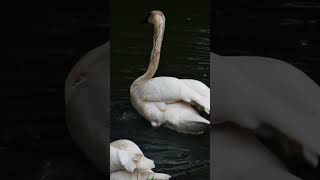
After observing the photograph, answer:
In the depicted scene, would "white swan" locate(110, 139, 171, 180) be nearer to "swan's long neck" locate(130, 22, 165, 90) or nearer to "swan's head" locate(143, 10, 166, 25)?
"swan's long neck" locate(130, 22, 165, 90)

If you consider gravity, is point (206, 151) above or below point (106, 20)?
below

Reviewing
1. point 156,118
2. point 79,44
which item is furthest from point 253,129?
point 79,44

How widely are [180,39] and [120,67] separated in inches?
21.0

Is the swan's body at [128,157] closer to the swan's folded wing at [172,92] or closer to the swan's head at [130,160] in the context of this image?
Answer: the swan's head at [130,160]

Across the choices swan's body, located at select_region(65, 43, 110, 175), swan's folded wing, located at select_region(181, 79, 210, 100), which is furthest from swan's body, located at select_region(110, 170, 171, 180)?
swan's folded wing, located at select_region(181, 79, 210, 100)

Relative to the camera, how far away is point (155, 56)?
562 cm

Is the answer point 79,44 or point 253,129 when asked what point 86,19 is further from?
point 253,129

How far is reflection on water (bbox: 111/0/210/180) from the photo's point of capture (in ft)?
18.4

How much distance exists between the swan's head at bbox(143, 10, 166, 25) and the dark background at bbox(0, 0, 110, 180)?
350 millimetres

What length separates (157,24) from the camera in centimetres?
559

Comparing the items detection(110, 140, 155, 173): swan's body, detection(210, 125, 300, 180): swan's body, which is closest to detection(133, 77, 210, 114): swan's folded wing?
detection(210, 125, 300, 180): swan's body

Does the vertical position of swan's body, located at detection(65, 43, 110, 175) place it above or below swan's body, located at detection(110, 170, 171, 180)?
above

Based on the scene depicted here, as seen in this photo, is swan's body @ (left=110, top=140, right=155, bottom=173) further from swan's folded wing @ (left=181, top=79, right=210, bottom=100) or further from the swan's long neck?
swan's folded wing @ (left=181, top=79, right=210, bottom=100)

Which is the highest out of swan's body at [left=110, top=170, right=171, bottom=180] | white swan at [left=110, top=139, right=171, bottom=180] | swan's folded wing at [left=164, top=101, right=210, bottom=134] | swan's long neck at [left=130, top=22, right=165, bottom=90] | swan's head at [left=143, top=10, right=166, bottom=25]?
swan's head at [left=143, top=10, right=166, bottom=25]
